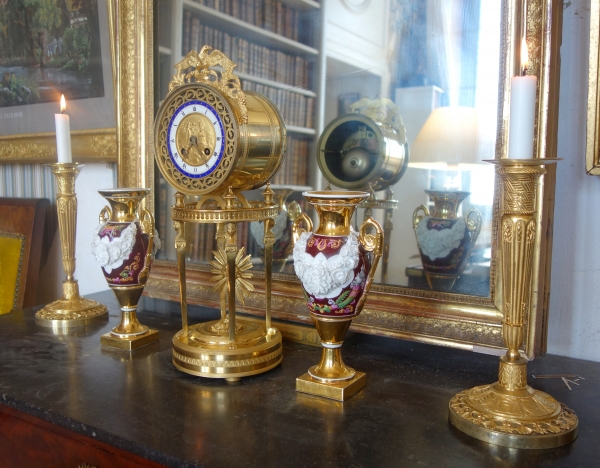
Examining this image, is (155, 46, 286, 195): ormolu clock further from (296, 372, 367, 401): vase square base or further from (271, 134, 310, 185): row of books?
(296, 372, 367, 401): vase square base

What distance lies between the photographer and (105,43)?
173cm

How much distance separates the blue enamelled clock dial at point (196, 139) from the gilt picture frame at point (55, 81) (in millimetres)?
755

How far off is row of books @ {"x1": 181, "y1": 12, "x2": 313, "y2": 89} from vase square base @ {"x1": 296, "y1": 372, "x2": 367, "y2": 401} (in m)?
0.66

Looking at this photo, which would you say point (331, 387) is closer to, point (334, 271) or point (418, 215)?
point (334, 271)

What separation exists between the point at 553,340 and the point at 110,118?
1.38m

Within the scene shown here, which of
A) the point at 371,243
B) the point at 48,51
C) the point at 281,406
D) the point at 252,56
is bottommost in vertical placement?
the point at 281,406

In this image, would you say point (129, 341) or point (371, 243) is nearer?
point (371, 243)

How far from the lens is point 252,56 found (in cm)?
135

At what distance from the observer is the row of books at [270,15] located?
1.28 metres

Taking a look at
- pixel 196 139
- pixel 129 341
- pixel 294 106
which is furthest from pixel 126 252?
pixel 294 106

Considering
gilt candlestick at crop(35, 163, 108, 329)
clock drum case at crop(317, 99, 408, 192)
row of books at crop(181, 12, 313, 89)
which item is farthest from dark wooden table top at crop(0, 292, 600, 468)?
row of books at crop(181, 12, 313, 89)

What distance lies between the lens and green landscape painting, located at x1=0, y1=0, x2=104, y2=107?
5.81ft

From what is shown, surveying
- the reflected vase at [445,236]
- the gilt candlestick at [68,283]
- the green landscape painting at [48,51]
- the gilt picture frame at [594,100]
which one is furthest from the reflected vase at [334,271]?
the green landscape painting at [48,51]

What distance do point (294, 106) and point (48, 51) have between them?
3.58ft
